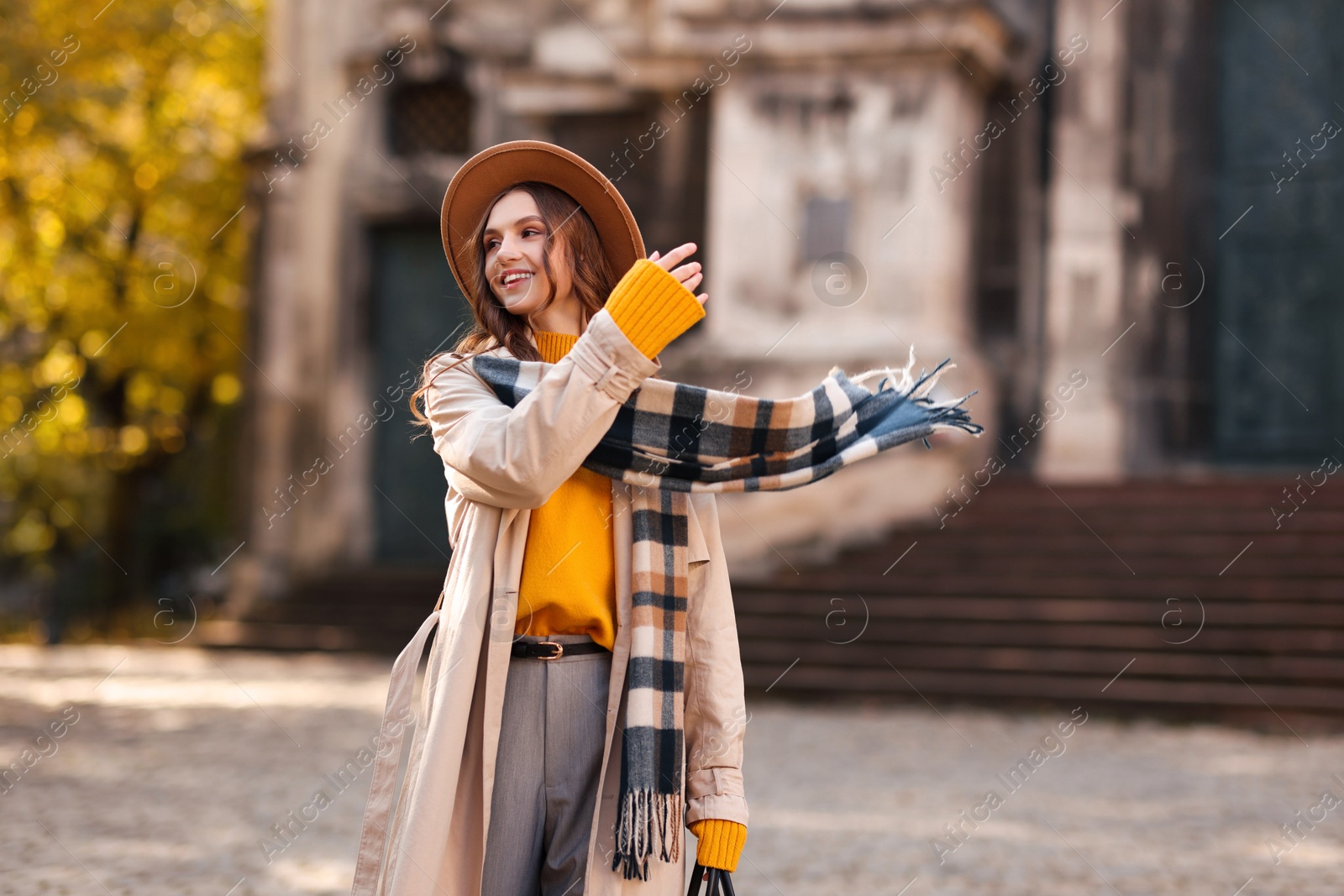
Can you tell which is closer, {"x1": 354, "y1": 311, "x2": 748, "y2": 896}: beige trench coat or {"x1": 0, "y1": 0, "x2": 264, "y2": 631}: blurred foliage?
{"x1": 354, "y1": 311, "x2": 748, "y2": 896}: beige trench coat

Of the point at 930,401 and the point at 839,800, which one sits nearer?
the point at 930,401

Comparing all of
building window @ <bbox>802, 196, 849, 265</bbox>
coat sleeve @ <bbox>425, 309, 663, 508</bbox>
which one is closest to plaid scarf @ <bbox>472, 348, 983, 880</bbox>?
coat sleeve @ <bbox>425, 309, 663, 508</bbox>

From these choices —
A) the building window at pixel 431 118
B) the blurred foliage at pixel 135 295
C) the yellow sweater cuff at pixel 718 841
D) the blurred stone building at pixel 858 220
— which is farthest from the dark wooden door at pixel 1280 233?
the yellow sweater cuff at pixel 718 841

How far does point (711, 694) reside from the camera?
2.55 metres

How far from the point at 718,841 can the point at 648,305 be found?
94cm

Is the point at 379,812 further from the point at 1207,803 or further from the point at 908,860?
the point at 1207,803

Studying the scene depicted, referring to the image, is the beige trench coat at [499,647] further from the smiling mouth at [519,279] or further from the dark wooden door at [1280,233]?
the dark wooden door at [1280,233]

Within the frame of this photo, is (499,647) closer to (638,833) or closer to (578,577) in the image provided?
(578,577)

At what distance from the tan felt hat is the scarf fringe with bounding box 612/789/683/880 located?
1.00 metres

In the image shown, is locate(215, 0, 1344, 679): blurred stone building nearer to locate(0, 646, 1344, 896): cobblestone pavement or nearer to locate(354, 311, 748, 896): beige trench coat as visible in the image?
locate(0, 646, 1344, 896): cobblestone pavement

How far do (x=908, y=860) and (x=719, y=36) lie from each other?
9.13 m

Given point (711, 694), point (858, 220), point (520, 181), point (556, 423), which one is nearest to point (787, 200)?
point (858, 220)

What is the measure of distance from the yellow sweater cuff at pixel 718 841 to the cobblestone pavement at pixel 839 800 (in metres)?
2.89

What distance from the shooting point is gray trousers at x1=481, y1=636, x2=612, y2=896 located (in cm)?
241
